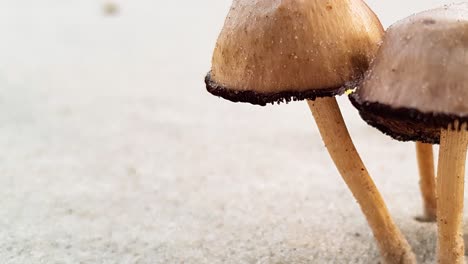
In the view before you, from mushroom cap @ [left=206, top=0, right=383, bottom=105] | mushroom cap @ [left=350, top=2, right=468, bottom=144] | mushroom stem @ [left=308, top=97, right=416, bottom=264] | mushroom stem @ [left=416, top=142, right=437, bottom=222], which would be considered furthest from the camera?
mushroom stem @ [left=416, top=142, right=437, bottom=222]

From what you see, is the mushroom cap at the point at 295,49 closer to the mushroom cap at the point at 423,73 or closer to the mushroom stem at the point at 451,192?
the mushroom cap at the point at 423,73

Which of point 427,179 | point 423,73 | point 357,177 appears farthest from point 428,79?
point 427,179

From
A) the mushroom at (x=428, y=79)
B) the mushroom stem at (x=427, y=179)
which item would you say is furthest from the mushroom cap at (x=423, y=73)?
the mushroom stem at (x=427, y=179)

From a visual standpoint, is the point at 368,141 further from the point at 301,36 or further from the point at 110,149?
the point at 301,36

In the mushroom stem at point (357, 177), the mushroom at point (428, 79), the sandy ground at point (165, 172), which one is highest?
the mushroom at point (428, 79)

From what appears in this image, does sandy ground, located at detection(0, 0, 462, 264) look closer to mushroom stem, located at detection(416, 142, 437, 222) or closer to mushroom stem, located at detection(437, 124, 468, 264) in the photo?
mushroom stem, located at detection(416, 142, 437, 222)

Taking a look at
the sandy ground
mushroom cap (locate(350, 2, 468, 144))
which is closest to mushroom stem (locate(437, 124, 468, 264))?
mushroom cap (locate(350, 2, 468, 144))
